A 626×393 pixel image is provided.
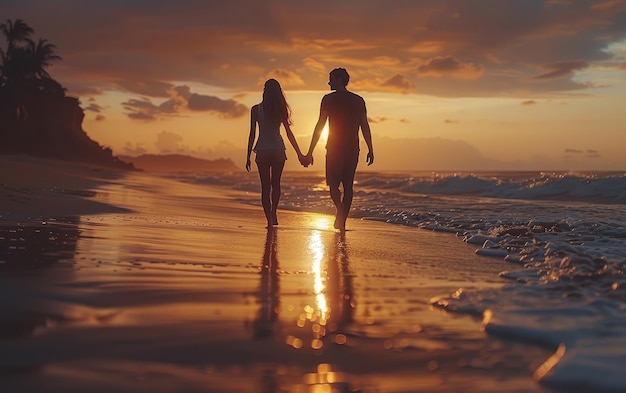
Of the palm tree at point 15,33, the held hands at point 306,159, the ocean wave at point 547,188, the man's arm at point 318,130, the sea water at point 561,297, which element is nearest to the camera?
the sea water at point 561,297

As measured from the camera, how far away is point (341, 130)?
856 centimetres

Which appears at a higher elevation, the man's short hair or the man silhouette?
the man's short hair

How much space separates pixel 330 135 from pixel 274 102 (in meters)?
0.91

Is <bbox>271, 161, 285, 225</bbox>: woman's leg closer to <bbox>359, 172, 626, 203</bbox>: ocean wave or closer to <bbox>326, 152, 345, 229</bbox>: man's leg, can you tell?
<bbox>326, 152, 345, 229</bbox>: man's leg

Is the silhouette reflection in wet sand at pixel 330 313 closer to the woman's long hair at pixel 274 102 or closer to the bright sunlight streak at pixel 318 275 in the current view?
the bright sunlight streak at pixel 318 275

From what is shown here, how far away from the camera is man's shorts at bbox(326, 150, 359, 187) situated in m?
8.62

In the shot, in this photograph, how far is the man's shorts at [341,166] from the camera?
8.62 metres

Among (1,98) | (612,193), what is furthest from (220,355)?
(1,98)

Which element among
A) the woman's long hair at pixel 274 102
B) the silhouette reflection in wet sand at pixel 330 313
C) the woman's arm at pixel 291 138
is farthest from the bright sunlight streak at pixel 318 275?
the woman's long hair at pixel 274 102

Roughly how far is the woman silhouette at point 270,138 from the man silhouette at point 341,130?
23.7 inches

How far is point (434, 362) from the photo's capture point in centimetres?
245

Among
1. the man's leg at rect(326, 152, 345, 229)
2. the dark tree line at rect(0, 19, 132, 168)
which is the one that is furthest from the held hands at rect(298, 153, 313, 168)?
the dark tree line at rect(0, 19, 132, 168)

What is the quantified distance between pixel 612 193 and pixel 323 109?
14.3 meters

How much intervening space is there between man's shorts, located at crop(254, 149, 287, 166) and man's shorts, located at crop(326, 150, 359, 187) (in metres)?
0.69
